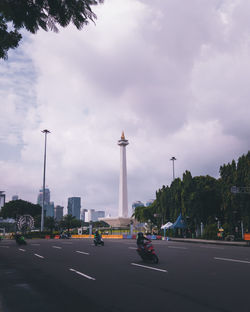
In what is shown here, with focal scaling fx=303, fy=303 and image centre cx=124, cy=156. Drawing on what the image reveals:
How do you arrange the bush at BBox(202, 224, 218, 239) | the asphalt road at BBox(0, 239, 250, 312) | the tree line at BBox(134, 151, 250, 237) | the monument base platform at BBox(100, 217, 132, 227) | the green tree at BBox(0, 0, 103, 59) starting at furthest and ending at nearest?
1. the monument base platform at BBox(100, 217, 132, 227)
2. the bush at BBox(202, 224, 218, 239)
3. the tree line at BBox(134, 151, 250, 237)
4. the asphalt road at BBox(0, 239, 250, 312)
5. the green tree at BBox(0, 0, 103, 59)

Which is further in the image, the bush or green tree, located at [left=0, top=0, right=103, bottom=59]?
the bush

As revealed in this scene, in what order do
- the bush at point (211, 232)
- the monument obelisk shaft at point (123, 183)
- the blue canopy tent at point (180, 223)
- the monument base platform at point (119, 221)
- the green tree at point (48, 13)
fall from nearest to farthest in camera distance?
the green tree at point (48, 13), the bush at point (211, 232), the blue canopy tent at point (180, 223), the monument obelisk shaft at point (123, 183), the monument base platform at point (119, 221)

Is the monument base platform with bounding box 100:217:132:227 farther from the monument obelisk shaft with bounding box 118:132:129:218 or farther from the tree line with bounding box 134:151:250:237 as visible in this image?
the tree line with bounding box 134:151:250:237

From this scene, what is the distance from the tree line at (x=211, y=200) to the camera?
39562 millimetres

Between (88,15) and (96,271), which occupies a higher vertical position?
(88,15)

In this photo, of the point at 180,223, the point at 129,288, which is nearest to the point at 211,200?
the point at 180,223

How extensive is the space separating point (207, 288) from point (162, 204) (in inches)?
Answer: 1928

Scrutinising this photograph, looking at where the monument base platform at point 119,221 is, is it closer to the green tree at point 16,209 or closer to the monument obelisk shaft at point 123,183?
the monument obelisk shaft at point 123,183

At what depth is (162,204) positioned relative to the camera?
188ft

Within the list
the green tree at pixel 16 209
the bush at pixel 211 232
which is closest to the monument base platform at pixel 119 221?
the green tree at pixel 16 209

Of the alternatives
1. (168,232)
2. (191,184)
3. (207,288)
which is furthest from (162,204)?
(207,288)

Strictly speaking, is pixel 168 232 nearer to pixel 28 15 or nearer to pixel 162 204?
pixel 162 204

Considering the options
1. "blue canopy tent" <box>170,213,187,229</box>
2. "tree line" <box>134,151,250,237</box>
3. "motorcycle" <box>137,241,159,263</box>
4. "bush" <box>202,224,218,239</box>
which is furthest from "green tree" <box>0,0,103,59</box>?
"blue canopy tent" <box>170,213,187,229</box>

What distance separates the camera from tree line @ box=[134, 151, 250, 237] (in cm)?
3956
